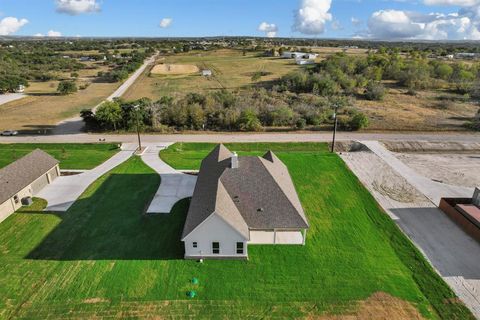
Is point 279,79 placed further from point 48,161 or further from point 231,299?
point 231,299

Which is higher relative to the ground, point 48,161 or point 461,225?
point 48,161

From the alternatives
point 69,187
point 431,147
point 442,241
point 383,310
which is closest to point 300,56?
point 431,147

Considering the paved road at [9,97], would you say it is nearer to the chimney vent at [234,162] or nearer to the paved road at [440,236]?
the chimney vent at [234,162]

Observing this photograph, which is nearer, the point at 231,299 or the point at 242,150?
the point at 231,299

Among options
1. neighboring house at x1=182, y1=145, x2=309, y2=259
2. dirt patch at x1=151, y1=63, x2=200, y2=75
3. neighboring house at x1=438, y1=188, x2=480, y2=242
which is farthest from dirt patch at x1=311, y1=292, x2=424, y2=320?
dirt patch at x1=151, y1=63, x2=200, y2=75

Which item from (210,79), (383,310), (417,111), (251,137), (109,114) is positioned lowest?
(383,310)

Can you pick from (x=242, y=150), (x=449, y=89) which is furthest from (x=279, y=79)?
(x=242, y=150)

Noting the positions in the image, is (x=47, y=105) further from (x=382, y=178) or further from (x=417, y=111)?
(x=417, y=111)
